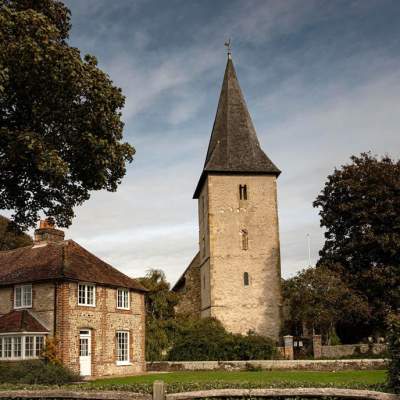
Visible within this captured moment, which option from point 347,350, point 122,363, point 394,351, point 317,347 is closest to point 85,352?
point 122,363

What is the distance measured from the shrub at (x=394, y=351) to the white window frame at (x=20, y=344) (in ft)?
62.4

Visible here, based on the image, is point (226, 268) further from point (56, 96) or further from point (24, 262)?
point (56, 96)

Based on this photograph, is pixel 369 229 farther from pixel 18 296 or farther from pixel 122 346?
pixel 18 296

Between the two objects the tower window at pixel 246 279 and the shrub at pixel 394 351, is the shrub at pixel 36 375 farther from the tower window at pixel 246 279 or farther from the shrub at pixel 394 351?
the tower window at pixel 246 279

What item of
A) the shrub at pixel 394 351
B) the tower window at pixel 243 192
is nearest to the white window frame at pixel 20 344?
the shrub at pixel 394 351

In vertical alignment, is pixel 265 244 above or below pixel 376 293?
above

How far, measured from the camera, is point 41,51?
16.2 m

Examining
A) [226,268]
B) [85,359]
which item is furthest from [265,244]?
[85,359]

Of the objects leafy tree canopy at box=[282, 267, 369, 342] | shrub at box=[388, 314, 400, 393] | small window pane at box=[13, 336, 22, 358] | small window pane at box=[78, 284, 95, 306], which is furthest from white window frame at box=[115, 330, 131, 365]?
shrub at box=[388, 314, 400, 393]

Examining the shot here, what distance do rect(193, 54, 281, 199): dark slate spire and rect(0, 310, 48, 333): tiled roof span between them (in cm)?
1885

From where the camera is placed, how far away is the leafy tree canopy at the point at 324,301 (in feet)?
110

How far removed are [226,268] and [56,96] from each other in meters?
24.8

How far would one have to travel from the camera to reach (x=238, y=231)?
4112cm

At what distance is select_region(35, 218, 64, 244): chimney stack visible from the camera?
32166 mm
